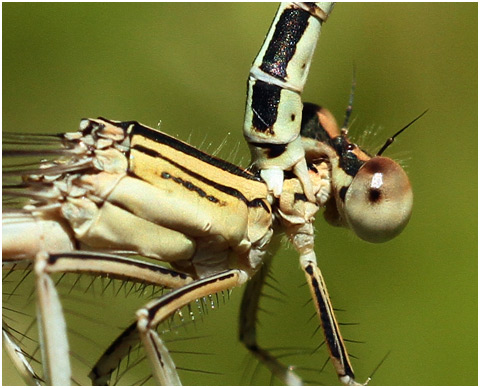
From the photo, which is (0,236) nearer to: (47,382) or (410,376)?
(47,382)

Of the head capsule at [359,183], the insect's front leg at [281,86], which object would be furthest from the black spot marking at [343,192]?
the insect's front leg at [281,86]

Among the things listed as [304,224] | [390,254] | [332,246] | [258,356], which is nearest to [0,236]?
[304,224]

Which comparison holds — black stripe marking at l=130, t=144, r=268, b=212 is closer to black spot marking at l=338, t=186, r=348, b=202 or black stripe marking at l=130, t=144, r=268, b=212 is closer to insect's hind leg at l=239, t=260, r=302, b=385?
black spot marking at l=338, t=186, r=348, b=202

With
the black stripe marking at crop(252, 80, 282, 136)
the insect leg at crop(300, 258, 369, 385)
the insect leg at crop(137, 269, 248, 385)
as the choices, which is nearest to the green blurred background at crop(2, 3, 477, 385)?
the insect leg at crop(300, 258, 369, 385)

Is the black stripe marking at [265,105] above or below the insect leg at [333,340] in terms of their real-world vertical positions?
above

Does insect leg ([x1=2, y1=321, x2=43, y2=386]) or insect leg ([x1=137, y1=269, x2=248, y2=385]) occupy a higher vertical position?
insect leg ([x1=137, y1=269, x2=248, y2=385])

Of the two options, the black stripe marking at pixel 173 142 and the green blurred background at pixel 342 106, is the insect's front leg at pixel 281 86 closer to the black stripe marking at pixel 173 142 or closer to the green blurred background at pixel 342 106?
the black stripe marking at pixel 173 142

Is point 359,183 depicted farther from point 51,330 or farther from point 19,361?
point 19,361

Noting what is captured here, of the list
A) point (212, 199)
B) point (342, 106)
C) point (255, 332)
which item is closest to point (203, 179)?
point (212, 199)
